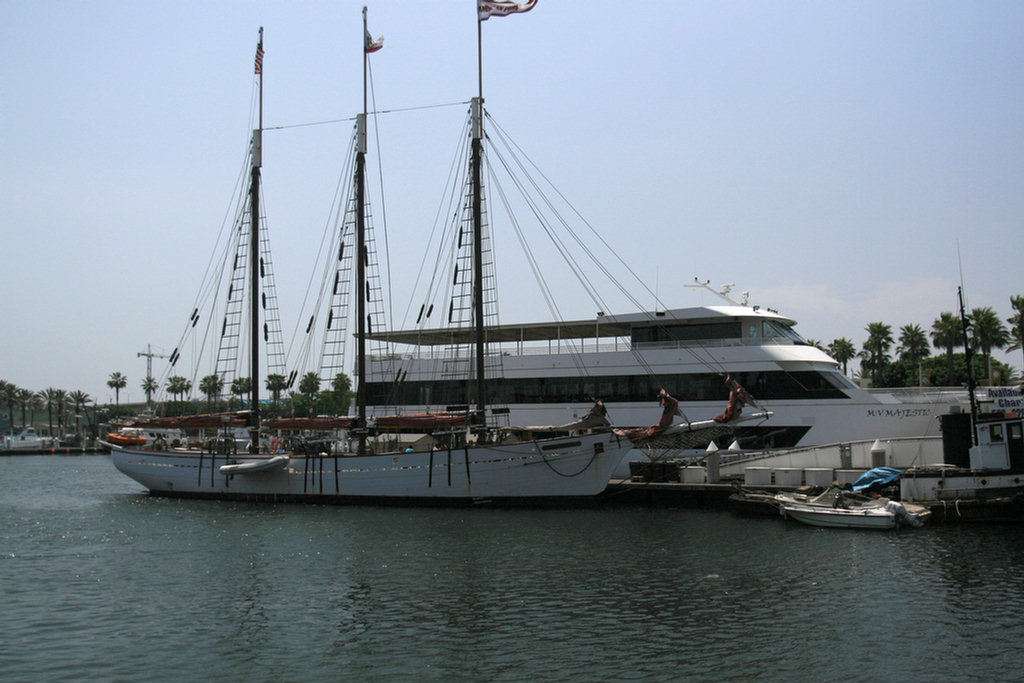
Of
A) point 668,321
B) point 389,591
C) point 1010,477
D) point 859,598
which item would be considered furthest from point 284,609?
point 668,321

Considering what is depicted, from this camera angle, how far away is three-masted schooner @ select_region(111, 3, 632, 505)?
91.8 feet

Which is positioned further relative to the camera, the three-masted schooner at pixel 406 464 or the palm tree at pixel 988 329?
the palm tree at pixel 988 329

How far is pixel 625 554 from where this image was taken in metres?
19.5

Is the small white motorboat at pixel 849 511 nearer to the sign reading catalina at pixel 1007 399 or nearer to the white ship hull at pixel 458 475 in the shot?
the sign reading catalina at pixel 1007 399

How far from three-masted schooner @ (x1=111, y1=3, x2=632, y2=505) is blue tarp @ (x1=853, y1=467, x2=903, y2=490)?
7.41 metres

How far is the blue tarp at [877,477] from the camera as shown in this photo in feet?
81.6

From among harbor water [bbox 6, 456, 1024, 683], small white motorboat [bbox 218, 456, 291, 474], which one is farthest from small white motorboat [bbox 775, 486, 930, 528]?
small white motorboat [bbox 218, 456, 291, 474]

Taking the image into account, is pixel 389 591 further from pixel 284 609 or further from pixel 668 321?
pixel 668 321

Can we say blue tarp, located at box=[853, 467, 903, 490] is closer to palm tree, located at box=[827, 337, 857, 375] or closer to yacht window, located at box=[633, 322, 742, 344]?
yacht window, located at box=[633, 322, 742, 344]

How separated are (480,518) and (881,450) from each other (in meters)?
13.4

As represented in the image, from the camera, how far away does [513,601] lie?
15.4m

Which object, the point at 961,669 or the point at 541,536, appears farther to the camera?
the point at 541,536

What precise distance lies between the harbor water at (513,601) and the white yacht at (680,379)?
27.2 ft

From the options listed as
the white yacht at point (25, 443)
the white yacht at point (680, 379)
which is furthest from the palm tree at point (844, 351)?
the white yacht at point (25, 443)
